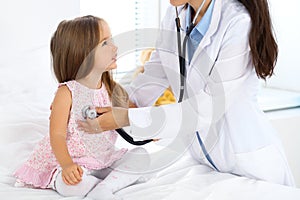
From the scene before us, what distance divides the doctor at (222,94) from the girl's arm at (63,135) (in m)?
0.06

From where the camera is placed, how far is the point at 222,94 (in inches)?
61.6

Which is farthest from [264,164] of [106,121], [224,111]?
[106,121]

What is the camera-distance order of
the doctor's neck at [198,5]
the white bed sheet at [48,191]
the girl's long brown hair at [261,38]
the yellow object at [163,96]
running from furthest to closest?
the yellow object at [163,96], the doctor's neck at [198,5], the girl's long brown hair at [261,38], the white bed sheet at [48,191]

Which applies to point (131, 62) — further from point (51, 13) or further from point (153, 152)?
point (153, 152)

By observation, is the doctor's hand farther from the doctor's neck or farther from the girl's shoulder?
the doctor's neck

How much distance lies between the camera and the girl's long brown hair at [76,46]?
1.62 metres

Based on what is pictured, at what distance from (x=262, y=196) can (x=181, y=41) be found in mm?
577

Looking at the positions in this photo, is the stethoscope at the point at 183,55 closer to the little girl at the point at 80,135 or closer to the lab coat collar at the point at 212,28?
the lab coat collar at the point at 212,28

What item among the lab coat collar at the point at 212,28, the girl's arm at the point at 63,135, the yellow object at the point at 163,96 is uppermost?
the lab coat collar at the point at 212,28

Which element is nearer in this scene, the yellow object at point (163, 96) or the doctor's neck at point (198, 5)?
the doctor's neck at point (198, 5)

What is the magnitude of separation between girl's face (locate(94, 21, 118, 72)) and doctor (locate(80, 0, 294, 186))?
0.59ft

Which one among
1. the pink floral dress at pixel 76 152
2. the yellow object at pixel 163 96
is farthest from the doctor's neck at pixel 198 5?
the yellow object at pixel 163 96

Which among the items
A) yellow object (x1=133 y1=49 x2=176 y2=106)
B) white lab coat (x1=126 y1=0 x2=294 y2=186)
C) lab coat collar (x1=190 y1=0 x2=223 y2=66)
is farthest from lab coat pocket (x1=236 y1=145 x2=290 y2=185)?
yellow object (x1=133 y1=49 x2=176 y2=106)

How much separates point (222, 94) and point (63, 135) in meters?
0.50
